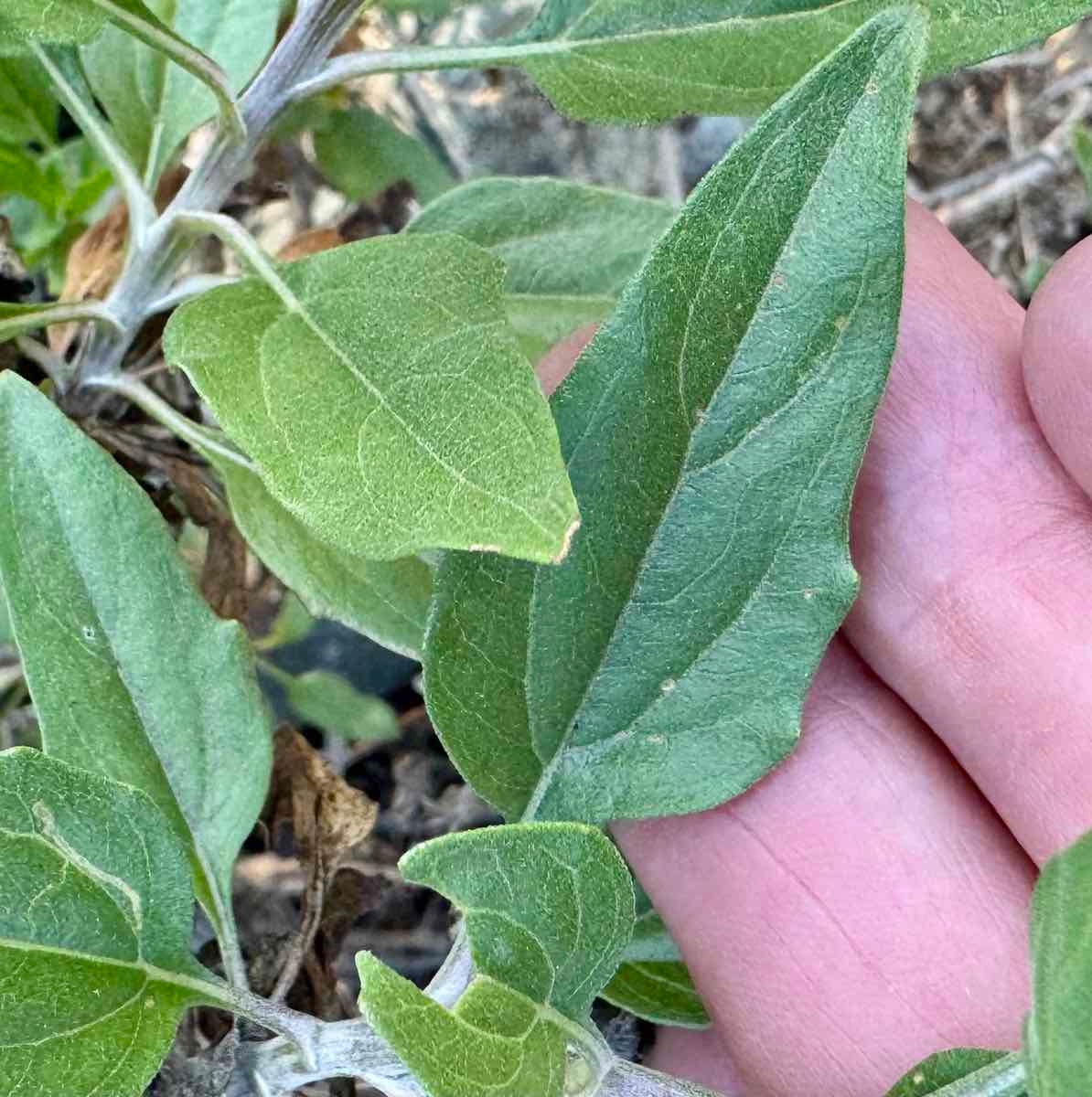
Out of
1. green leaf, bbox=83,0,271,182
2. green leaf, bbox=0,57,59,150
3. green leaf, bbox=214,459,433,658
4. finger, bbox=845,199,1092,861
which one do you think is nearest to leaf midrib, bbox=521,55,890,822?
green leaf, bbox=214,459,433,658

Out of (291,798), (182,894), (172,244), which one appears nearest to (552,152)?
(172,244)

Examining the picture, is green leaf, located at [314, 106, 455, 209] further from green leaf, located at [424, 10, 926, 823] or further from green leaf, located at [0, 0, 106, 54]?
green leaf, located at [424, 10, 926, 823]

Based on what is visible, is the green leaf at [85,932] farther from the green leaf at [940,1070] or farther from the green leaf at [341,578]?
the green leaf at [940,1070]

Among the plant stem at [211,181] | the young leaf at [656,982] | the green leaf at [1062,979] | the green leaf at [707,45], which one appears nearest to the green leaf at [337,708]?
the young leaf at [656,982]

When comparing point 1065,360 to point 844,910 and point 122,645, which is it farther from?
point 122,645

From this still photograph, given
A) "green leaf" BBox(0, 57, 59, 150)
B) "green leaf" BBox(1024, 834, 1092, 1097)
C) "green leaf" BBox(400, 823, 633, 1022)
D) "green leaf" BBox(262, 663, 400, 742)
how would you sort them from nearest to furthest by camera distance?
"green leaf" BBox(1024, 834, 1092, 1097) < "green leaf" BBox(400, 823, 633, 1022) < "green leaf" BBox(0, 57, 59, 150) < "green leaf" BBox(262, 663, 400, 742)

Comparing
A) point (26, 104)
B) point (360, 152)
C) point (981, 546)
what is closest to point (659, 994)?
point (981, 546)

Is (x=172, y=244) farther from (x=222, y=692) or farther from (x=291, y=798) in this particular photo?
(x=291, y=798)
